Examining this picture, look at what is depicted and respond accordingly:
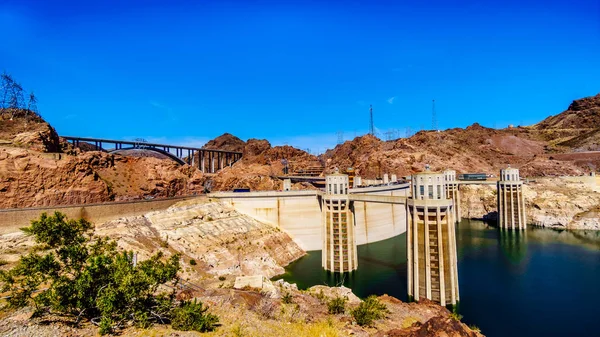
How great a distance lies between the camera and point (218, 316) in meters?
19.4

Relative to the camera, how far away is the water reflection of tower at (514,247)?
48.2m

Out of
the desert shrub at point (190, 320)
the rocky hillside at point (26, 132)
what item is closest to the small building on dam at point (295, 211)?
the rocky hillside at point (26, 132)

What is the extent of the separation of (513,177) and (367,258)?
43.1m

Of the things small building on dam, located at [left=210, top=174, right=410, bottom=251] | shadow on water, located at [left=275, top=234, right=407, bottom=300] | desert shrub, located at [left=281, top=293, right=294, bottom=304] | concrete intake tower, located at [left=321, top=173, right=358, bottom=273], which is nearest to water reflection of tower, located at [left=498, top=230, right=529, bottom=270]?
shadow on water, located at [left=275, top=234, right=407, bottom=300]

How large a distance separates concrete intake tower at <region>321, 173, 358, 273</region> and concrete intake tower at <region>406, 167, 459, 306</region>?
11715 mm

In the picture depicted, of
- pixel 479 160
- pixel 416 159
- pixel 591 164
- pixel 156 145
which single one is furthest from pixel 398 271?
pixel 591 164

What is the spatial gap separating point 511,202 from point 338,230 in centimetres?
4825

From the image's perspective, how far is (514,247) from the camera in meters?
56.7

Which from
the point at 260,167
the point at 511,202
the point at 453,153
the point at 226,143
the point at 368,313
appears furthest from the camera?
the point at 226,143

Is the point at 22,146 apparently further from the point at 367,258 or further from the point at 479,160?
the point at 479,160

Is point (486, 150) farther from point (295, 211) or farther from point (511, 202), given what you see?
point (295, 211)

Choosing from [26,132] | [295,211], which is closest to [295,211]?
[295,211]

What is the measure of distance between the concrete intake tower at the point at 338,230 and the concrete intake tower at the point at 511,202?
45367mm

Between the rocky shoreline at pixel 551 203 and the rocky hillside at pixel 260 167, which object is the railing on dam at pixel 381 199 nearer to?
the rocky hillside at pixel 260 167
